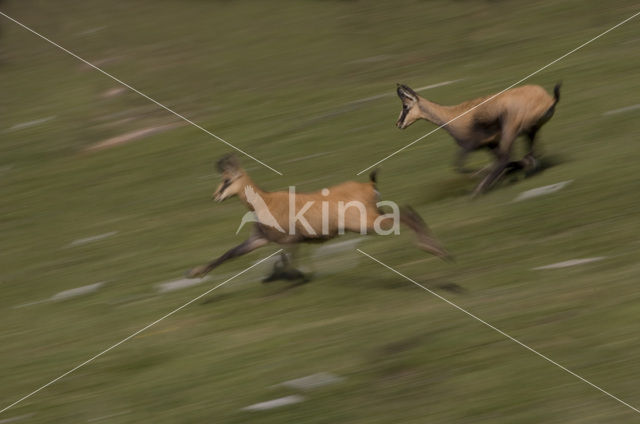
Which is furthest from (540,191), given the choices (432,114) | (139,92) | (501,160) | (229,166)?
(139,92)

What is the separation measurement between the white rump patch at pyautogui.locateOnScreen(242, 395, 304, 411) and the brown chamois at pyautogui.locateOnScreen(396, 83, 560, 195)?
2.77 metres

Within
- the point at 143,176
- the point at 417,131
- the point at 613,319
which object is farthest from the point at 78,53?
the point at 613,319

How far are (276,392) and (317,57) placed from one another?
9.78 metres

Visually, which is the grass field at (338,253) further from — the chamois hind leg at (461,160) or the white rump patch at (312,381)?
the chamois hind leg at (461,160)

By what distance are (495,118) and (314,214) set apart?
1.84 metres

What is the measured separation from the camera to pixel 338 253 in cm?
748

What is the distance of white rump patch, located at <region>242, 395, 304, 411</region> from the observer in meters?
5.47

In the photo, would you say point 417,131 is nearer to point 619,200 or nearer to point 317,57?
point 619,200

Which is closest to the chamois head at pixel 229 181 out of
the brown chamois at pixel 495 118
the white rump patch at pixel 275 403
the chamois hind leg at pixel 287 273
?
the chamois hind leg at pixel 287 273

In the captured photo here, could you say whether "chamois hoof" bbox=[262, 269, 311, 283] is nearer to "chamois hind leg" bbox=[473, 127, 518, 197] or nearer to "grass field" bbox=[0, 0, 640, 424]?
"grass field" bbox=[0, 0, 640, 424]

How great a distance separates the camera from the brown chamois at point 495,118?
7.39 meters

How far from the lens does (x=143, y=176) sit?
11023mm

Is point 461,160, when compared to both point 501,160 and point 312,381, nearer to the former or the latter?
point 501,160

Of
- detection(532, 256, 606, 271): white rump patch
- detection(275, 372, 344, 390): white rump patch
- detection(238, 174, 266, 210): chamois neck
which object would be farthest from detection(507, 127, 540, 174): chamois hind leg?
detection(275, 372, 344, 390): white rump patch
